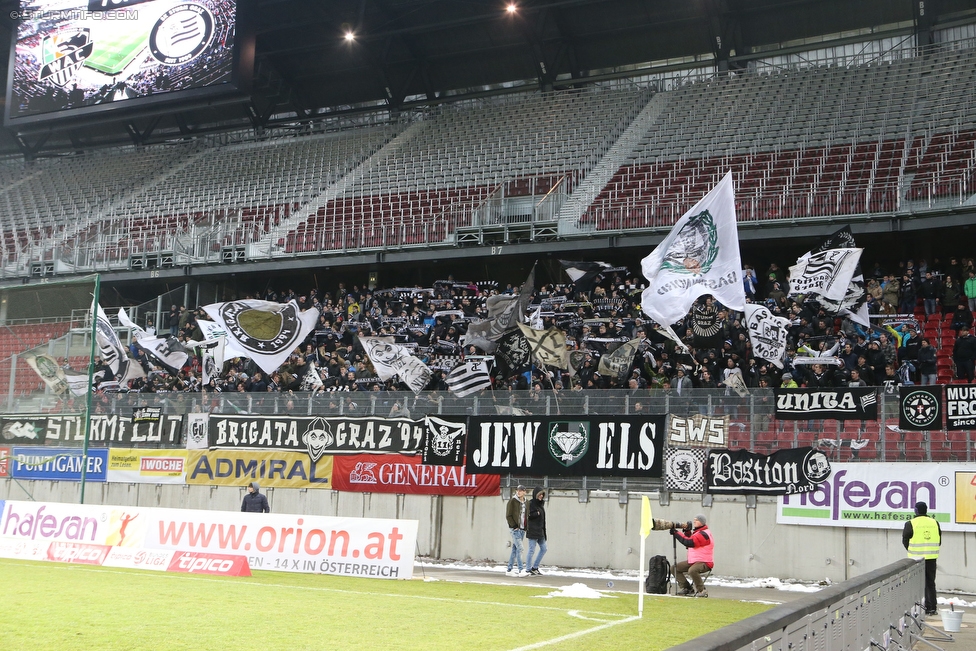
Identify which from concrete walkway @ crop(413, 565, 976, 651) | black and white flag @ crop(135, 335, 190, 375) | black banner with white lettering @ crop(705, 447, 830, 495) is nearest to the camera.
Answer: concrete walkway @ crop(413, 565, 976, 651)

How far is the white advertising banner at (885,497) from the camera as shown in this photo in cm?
1825

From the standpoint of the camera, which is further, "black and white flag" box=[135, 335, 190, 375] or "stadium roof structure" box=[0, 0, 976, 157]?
"stadium roof structure" box=[0, 0, 976, 157]

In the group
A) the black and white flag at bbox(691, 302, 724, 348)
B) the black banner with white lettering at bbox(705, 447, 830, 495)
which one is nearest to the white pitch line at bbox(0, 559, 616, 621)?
the black banner with white lettering at bbox(705, 447, 830, 495)

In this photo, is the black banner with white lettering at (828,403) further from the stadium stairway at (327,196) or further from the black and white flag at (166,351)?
the stadium stairway at (327,196)

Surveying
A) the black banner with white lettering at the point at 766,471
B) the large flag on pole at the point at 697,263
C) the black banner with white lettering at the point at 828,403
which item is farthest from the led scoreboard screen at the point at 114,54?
the black banner with white lettering at the point at 828,403

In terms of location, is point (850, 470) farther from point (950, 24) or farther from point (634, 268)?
point (950, 24)

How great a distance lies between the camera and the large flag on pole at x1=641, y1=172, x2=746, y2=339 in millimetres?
18672

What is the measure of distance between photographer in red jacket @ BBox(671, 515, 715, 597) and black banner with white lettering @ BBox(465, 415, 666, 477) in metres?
3.99

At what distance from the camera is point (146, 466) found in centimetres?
2694

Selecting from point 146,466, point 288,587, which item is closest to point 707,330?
point 288,587

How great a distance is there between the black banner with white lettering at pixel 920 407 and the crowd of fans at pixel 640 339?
1.78ft

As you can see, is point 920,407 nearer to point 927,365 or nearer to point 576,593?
point 927,365

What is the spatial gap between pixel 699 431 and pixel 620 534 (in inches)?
109

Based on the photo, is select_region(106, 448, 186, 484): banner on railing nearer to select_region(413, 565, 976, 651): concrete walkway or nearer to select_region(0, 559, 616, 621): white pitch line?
select_region(0, 559, 616, 621): white pitch line
